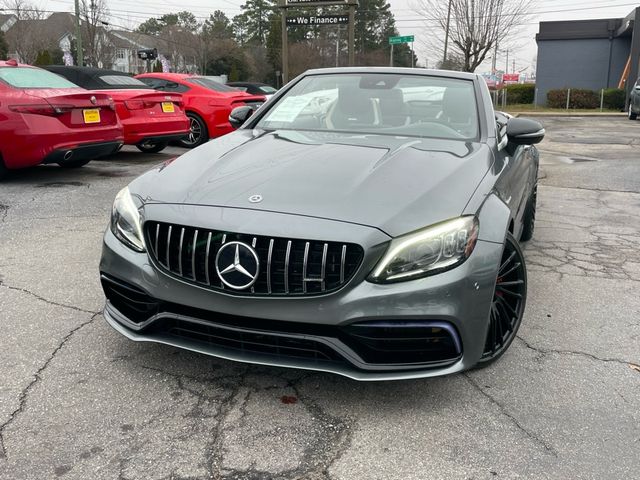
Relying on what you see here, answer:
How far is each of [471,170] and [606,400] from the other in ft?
3.91

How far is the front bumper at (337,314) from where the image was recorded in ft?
7.39

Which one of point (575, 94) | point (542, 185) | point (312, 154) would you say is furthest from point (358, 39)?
point (312, 154)

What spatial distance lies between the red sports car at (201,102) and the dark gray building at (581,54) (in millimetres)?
26592

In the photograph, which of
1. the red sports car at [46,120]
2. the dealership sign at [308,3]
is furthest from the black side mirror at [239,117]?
the dealership sign at [308,3]

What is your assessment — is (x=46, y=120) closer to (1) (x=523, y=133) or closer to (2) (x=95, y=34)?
(1) (x=523, y=133)

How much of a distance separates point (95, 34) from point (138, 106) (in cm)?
3047

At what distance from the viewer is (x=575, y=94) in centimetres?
2966

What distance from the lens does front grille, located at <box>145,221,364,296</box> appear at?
7.48 feet

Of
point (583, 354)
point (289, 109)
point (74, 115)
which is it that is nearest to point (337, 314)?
point (583, 354)

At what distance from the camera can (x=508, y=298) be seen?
2922mm

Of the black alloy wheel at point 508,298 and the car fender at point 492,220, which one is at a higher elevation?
the car fender at point 492,220

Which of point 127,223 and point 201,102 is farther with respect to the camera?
point 201,102

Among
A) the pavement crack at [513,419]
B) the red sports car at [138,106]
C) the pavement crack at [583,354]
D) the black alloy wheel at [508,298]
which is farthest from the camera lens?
the red sports car at [138,106]

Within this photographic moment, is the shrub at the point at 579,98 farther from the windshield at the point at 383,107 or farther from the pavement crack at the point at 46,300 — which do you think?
the pavement crack at the point at 46,300
